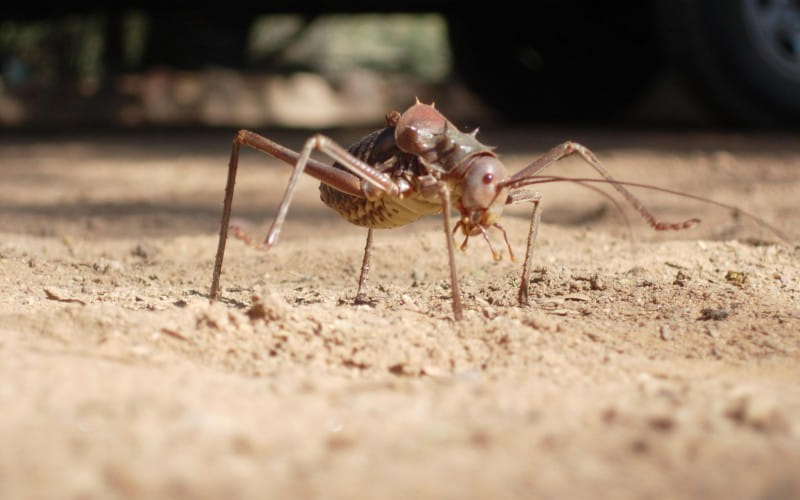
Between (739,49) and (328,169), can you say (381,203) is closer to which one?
(328,169)

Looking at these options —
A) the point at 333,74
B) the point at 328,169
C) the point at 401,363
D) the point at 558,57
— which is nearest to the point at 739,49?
the point at 558,57

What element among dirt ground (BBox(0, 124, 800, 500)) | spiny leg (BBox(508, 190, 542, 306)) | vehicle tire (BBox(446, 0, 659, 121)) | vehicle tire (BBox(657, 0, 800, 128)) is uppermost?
vehicle tire (BBox(446, 0, 659, 121))

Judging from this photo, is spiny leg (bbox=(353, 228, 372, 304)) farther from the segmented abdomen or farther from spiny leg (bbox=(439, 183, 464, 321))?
spiny leg (bbox=(439, 183, 464, 321))

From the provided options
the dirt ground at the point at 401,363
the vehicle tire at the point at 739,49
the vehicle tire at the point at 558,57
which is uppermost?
the vehicle tire at the point at 558,57

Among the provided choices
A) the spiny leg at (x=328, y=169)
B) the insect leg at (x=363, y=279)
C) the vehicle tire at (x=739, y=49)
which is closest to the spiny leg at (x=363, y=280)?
the insect leg at (x=363, y=279)

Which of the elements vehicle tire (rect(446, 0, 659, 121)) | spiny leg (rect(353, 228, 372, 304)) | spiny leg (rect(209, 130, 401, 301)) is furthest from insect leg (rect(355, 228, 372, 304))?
vehicle tire (rect(446, 0, 659, 121))

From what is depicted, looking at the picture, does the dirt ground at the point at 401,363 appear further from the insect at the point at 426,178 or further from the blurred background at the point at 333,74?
the blurred background at the point at 333,74
